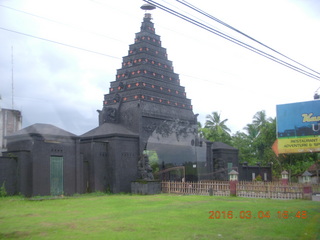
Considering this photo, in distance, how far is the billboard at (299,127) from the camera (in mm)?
30250

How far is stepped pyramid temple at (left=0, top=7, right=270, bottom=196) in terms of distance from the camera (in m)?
23.1

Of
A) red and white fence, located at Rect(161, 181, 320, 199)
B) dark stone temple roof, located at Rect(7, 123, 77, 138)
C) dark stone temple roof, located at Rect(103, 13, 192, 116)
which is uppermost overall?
dark stone temple roof, located at Rect(103, 13, 192, 116)

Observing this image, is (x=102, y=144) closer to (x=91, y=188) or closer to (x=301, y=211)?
(x=91, y=188)

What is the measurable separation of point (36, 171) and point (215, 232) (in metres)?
15.2

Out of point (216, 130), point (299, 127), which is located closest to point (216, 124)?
point (216, 130)

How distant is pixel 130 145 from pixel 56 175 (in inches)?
265

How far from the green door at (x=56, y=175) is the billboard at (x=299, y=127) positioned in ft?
61.8

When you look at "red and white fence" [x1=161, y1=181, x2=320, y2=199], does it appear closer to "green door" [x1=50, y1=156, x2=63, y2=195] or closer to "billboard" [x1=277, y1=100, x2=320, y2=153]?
"billboard" [x1=277, y1=100, x2=320, y2=153]

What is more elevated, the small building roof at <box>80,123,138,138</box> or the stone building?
the stone building

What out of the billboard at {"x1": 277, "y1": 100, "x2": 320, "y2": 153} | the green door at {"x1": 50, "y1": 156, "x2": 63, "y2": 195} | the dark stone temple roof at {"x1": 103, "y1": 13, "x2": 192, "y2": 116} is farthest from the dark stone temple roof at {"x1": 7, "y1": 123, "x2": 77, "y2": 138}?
the billboard at {"x1": 277, "y1": 100, "x2": 320, "y2": 153}

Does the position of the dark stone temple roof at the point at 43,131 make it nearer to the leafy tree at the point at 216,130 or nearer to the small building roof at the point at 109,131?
the small building roof at the point at 109,131

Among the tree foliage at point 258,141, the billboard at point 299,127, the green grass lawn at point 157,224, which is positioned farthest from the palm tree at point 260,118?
the green grass lawn at point 157,224

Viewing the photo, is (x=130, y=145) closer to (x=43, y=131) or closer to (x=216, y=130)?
(x=43, y=131)

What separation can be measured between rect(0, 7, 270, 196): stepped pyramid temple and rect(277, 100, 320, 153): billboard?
7281mm
